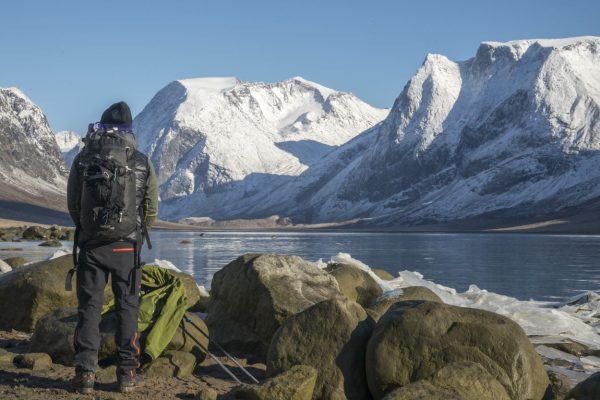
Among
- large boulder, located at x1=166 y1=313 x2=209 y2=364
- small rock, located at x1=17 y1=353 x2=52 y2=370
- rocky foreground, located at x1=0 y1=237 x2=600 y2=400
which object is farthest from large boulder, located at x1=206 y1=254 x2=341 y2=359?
small rock, located at x1=17 y1=353 x2=52 y2=370

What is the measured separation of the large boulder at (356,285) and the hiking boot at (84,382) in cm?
717

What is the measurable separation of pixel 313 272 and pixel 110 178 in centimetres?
571

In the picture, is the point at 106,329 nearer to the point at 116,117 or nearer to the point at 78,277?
the point at 78,277

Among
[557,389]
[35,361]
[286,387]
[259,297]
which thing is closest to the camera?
[286,387]

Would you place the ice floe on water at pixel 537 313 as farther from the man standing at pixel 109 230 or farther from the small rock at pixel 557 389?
the man standing at pixel 109 230

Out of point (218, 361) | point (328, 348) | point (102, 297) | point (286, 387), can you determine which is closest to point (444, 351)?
point (328, 348)

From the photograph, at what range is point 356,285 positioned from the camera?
15.8 meters

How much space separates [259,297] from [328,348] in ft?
9.48

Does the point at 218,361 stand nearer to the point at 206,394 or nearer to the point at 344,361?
the point at 206,394

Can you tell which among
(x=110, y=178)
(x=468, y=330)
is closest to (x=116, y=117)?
(x=110, y=178)

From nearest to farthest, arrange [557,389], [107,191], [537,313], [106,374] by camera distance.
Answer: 1. [107,191]
2. [106,374]
3. [557,389]
4. [537,313]

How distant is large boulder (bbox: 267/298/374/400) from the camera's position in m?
9.33

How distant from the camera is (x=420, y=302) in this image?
976 cm

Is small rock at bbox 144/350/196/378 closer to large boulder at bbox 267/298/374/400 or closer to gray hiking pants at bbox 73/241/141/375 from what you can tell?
gray hiking pants at bbox 73/241/141/375
